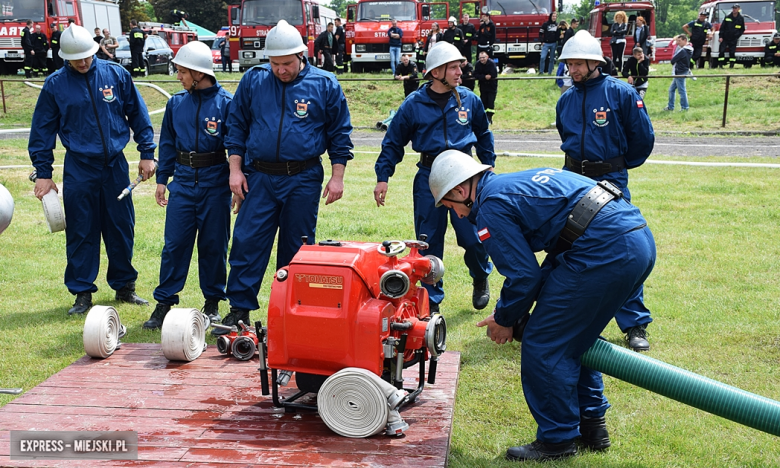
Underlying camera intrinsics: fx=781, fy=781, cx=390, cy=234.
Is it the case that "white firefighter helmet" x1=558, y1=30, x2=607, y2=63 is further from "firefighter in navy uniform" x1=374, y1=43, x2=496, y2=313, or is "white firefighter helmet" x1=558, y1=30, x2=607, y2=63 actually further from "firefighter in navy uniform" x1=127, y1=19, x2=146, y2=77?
"firefighter in navy uniform" x1=127, y1=19, x2=146, y2=77

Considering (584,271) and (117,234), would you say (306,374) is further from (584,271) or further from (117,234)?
(117,234)

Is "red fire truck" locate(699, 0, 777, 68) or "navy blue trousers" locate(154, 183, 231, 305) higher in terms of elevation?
"red fire truck" locate(699, 0, 777, 68)

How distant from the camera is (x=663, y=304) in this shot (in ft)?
21.6

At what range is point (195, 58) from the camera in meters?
5.95

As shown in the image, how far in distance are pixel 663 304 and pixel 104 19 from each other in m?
31.6

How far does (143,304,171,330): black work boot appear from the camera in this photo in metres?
6.22

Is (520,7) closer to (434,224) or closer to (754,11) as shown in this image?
(754,11)

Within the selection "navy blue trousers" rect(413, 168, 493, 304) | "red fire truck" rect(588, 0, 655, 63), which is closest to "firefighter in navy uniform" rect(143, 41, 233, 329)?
"navy blue trousers" rect(413, 168, 493, 304)

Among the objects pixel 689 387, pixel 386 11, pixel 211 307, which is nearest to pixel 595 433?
pixel 689 387

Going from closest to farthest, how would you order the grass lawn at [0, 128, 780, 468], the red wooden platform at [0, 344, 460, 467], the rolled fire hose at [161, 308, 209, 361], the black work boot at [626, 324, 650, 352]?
the red wooden platform at [0, 344, 460, 467] → the grass lawn at [0, 128, 780, 468] → the rolled fire hose at [161, 308, 209, 361] → the black work boot at [626, 324, 650, 352]

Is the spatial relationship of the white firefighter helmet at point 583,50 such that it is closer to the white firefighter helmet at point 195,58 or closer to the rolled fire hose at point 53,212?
the white firefighter helmet at point 195,58

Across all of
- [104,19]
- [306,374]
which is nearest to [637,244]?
[306,374]

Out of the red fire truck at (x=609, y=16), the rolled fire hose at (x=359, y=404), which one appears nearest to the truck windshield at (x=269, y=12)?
the red fire truck at (x=609, y=16)

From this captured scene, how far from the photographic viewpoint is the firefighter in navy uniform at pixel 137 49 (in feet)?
87.2
